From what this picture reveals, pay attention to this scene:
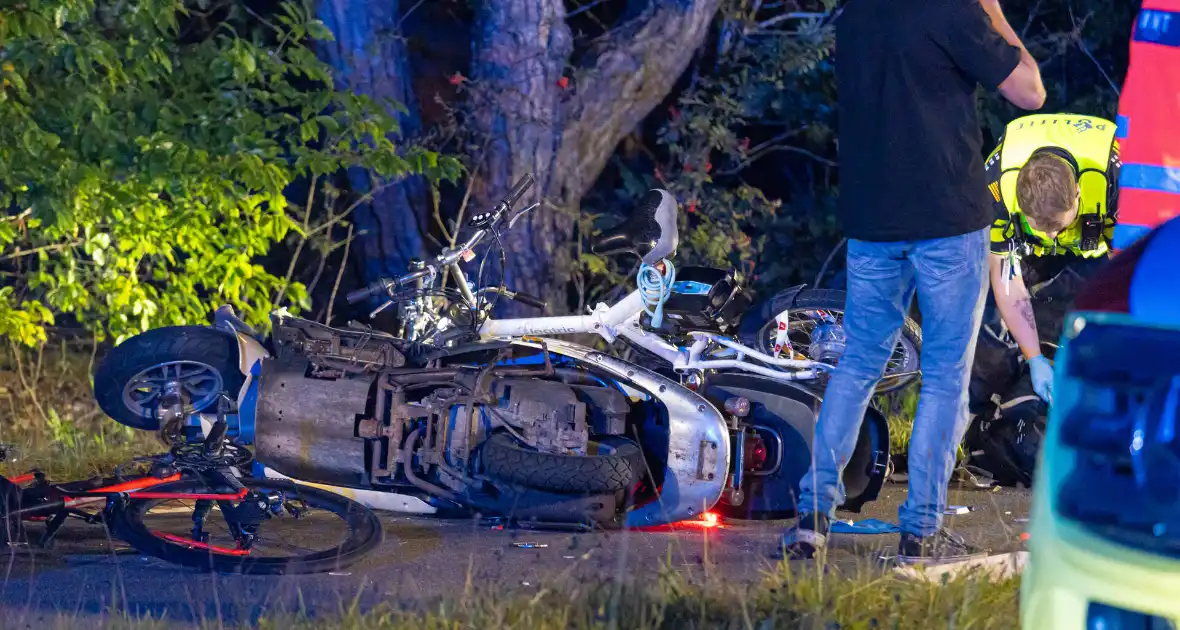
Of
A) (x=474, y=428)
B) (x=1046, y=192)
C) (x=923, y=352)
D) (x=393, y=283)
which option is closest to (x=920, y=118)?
(x=923, y=352)

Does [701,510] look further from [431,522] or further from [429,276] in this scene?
[429,276]

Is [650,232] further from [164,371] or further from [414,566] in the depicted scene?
[164,371]

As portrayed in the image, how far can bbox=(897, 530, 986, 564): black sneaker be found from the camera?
4.91 meters

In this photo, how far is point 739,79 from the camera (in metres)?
10.9

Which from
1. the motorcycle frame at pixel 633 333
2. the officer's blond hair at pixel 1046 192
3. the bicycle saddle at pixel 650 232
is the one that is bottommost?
the motorcycle frame at pixel 633 333

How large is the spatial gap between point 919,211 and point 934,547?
115cm

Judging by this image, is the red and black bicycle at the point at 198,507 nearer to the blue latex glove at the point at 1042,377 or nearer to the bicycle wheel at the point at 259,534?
the bicycle wheel at the point at 259,534

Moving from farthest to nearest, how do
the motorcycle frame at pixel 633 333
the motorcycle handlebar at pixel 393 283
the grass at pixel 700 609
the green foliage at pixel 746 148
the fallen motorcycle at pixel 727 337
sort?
the green foliage at pixel 746 148
the motorcycle frame at pixel 633 333
the motorcycle handlebar at pixel 393 283
the fallen motorcycle at pixel 727 337
the grass at pixel 700 609

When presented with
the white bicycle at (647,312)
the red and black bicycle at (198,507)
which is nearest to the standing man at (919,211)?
the white bicycle at (647,312)

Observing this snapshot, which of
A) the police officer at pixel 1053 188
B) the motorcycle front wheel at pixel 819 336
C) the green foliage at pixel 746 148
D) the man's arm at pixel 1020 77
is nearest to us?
the man's arm at pixel 1020 77

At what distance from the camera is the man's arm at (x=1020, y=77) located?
4.77m

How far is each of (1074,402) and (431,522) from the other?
403cm

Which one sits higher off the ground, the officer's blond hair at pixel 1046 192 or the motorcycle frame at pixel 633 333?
the officer's blond hair at pixel 1046 192

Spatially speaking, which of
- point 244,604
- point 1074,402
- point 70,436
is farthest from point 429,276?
point 1074,402
